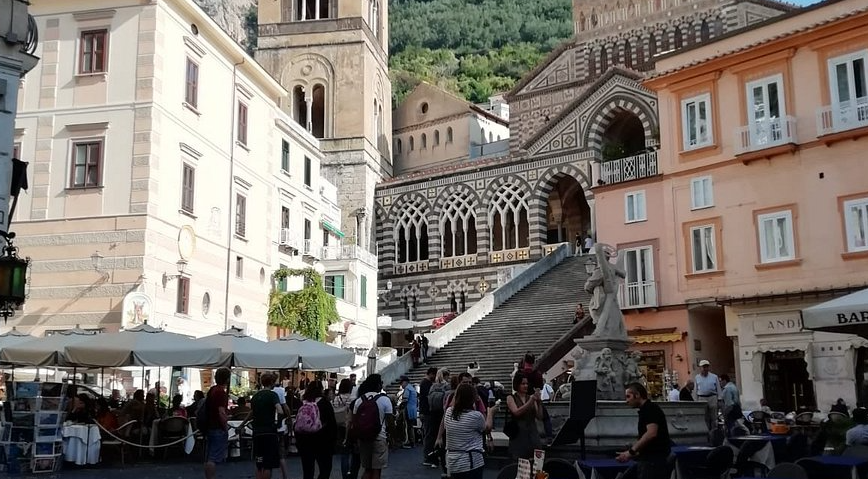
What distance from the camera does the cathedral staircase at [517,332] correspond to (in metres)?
25.1

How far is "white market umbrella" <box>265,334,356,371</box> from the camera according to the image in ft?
55.4

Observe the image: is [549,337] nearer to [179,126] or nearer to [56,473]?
[179,126]

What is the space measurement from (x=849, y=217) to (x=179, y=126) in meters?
17.3

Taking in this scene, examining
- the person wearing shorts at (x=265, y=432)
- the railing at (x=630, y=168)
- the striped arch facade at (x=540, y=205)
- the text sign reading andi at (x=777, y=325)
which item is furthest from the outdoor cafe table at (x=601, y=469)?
the striped arch facade at (x=540, y=205)

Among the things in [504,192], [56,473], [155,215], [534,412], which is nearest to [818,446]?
[534,412]

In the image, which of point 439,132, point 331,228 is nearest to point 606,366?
point 331,228

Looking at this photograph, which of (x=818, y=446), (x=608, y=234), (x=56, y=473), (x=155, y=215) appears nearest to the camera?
(x=818, y=446)

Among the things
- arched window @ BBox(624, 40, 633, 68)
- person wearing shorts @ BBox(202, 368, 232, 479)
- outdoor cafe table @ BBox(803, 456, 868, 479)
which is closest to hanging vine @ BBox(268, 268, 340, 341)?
person wearing shorts @ BBox(202, 368, 232, 479)

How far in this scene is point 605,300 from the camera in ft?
46.5

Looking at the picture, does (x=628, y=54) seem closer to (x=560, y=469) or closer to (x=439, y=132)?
(x=439, y=132)

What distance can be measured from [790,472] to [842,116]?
15.2m

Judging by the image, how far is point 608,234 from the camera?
2573 cm

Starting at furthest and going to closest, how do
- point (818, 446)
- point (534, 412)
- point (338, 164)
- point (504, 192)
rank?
1. point (338, 164)
2. point (504, 192)
3. point (818, 446)
4. point (534, 412)

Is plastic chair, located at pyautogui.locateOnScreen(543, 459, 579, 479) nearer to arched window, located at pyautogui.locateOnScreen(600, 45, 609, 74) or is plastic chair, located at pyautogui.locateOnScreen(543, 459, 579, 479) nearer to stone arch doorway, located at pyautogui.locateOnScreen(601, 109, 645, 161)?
stone arch doorway, located at pyautogui.locateOnScreen(601, 109, 645, 161)
